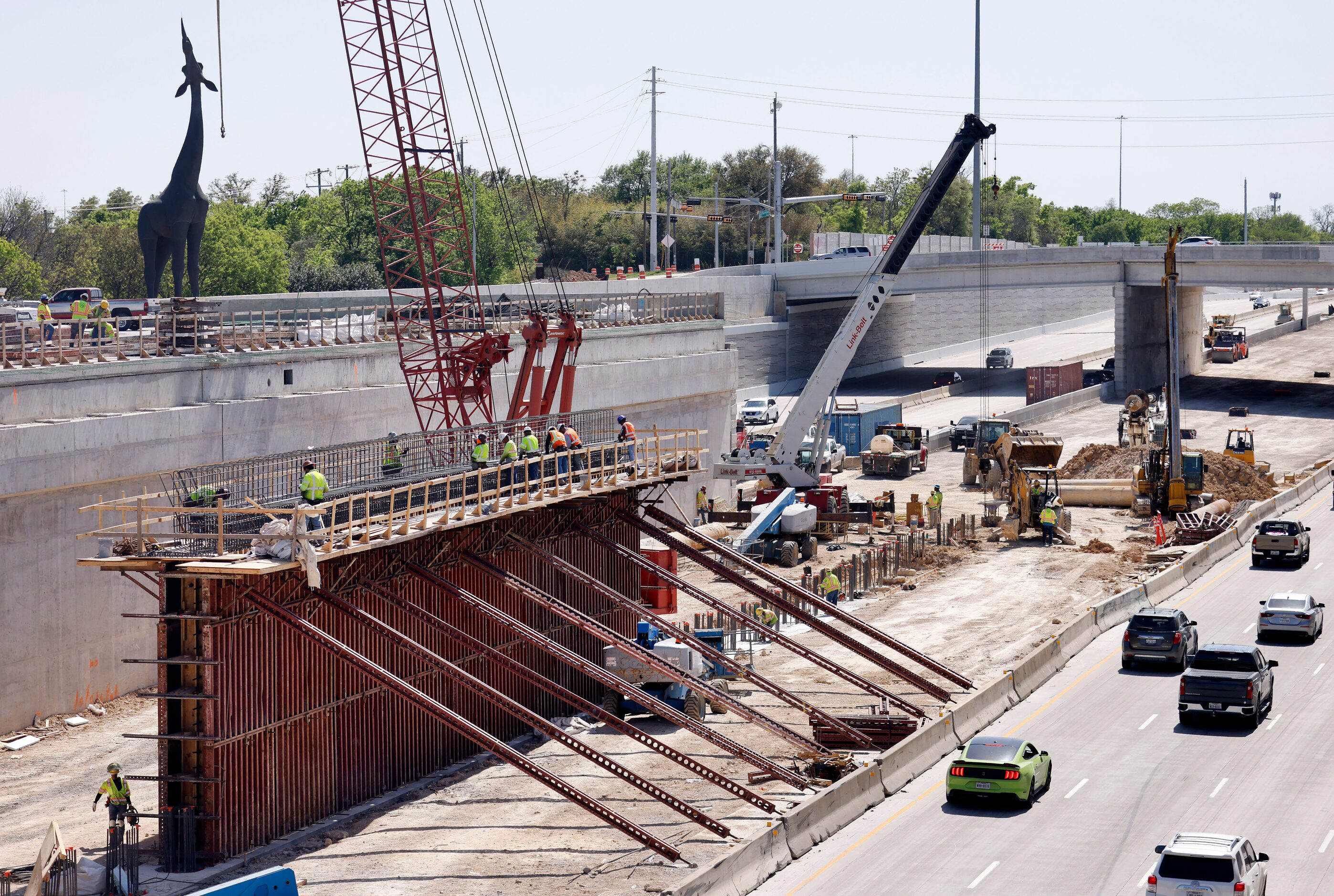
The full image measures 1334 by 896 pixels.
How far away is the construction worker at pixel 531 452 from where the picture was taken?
133ft

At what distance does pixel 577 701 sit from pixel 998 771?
8.94 meters

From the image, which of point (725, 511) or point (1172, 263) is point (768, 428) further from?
point (1172, 263)

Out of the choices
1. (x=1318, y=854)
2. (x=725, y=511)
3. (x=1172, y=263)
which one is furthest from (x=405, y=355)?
(x=1318, y=854)

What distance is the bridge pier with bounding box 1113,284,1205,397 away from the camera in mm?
112625

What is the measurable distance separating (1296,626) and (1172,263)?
87.5ft

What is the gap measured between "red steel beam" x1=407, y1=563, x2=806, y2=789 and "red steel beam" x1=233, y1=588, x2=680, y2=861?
3781 millimetres

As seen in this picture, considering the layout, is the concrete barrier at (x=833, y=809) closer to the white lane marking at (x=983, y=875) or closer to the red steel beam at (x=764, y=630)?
the white lane marking at (x=983, y=875)

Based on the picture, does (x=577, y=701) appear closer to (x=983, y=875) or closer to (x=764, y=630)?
(x=764, y=630)

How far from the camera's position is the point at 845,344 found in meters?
68.9

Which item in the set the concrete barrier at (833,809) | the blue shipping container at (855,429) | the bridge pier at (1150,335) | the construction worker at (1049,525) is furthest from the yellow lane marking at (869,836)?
the bridge pier at (1150,335)

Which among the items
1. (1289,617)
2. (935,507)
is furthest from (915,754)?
(935,507)

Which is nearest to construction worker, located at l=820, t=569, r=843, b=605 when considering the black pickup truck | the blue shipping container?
the black pickup truck

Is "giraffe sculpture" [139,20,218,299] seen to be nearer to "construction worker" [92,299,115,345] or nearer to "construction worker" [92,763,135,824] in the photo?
"construction worker" [92,299,115,345]

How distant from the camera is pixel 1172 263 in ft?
231
